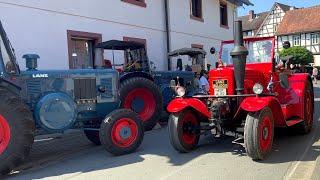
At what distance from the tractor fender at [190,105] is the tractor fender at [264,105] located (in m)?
0.72

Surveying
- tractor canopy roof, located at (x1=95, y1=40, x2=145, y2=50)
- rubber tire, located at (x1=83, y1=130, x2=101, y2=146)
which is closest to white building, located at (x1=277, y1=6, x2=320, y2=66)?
tractor canopy roof, located at (x1=95, y1=40, x2=145, y2=50)

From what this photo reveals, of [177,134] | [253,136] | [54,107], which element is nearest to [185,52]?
[177,134]

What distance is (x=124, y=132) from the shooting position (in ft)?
26.5

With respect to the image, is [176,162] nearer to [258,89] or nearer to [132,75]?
[258,89]

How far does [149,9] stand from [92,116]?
8579 mm

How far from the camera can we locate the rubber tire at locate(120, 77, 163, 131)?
1020 cm

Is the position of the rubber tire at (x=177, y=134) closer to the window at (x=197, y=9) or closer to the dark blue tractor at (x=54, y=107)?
the dark blue tractor at (x=54, y=107)

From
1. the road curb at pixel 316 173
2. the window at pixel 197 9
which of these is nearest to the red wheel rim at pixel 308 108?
the road curb at pixel 316 173

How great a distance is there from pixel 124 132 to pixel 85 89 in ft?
3.66

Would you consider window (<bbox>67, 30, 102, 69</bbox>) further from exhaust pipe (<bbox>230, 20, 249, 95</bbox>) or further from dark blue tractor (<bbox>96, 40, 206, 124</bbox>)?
exhaust pipe (<bbox>230, 20, 249, 95</bbox>)

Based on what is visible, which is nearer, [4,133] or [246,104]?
[4,133]

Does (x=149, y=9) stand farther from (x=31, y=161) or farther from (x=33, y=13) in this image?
(x=31, y=161)

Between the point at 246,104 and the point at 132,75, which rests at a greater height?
the point at 132,75

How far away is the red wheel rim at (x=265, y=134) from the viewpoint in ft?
23.1
